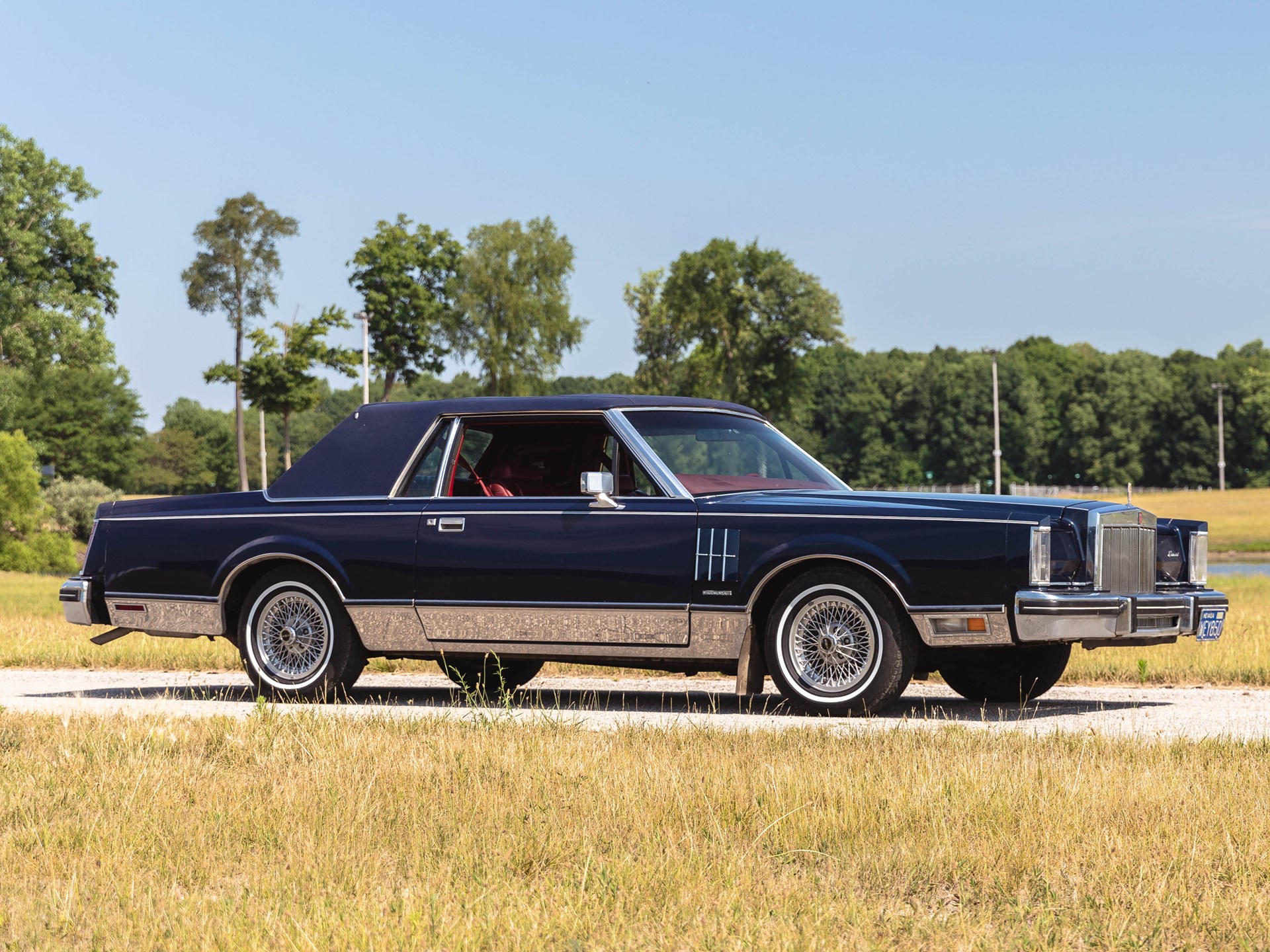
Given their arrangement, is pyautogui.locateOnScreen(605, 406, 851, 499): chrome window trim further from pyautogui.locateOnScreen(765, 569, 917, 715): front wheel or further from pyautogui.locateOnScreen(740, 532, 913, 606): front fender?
pyautogui.locateOnScreen(765, 569, 917, 715): front wheel

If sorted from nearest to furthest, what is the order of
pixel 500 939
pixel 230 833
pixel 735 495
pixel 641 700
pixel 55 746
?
1. pixel 500 939
2. pixel 230 833
3. pixel 55 746
4. pixel 735 495
5. pixel 641 700

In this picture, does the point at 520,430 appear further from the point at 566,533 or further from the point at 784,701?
the point at 784,701

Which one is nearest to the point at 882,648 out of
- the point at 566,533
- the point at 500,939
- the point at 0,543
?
the point at 566,533

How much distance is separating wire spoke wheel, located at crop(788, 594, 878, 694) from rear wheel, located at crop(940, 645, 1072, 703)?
1104 mm

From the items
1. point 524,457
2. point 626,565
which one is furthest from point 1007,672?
point 524,457

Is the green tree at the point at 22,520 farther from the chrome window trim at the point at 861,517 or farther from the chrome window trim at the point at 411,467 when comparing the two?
the chrome window trim at the point at 861,517

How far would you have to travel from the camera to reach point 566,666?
1249cm

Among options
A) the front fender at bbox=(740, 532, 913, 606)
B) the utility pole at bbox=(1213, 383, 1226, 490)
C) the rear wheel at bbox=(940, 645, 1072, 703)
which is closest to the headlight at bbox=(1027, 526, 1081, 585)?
the front fender at bbox=(740, 532, 913, 606)

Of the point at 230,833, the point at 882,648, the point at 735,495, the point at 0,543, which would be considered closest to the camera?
the point at 230,833

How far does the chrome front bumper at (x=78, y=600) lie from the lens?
10.4 m

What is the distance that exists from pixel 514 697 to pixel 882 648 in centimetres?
272

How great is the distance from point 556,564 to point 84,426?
99.3 metres

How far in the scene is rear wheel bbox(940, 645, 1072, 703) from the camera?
9547mm

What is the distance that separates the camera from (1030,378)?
5561 inches
